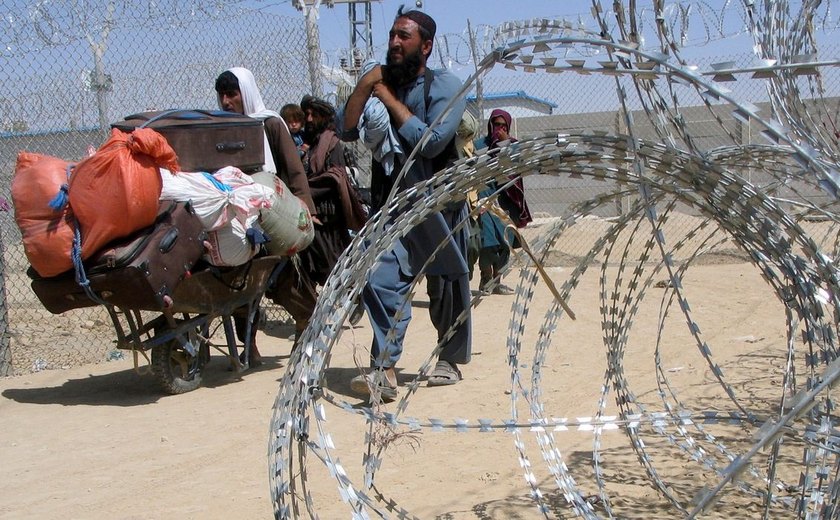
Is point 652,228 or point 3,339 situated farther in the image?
point 3,339

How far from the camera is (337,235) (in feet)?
25.2

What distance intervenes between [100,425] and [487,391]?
2.42 metres

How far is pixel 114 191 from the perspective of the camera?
5.53 metres

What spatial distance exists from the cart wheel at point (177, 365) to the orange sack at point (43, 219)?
99 cm

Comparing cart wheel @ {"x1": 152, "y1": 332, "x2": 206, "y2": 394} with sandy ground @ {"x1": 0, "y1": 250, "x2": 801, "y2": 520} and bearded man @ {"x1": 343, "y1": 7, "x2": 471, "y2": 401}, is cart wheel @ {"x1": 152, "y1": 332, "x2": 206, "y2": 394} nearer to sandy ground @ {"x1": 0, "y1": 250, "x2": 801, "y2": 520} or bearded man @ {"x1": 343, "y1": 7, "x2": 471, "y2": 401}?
sandy ground @ {"x1": 0, "y1": 250, "x2": 801, "y2": 520}

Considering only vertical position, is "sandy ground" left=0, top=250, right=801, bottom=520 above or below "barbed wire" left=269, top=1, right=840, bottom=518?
below

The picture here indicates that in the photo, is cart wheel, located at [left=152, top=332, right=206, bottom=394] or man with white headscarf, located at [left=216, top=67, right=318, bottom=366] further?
man with white headscarf, located at [left=216, top=67, right=318, bottom=366]

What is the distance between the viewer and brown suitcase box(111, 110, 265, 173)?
20.6ft

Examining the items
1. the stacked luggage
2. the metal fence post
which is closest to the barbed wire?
the stacked luggage

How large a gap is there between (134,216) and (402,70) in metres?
1.84

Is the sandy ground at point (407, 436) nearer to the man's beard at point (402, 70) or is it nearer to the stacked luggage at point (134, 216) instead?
the stacked luggage at point (134, 216)

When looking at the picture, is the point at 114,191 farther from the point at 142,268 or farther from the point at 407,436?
the point at 407,436

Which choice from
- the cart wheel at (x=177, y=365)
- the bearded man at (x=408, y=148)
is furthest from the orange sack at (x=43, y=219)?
the bearded man at (x=408, y=148)

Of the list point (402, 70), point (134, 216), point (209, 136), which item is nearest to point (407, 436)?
point (134, 216)
